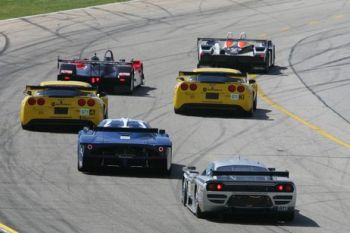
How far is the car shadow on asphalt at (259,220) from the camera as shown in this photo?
19.8 m

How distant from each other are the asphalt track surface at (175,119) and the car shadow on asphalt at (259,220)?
5cm

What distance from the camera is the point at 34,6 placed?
64750mm

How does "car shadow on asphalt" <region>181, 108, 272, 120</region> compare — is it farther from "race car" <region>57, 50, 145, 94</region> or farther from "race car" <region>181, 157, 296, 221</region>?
"race car" <region>181, 157, 296, 221</region>

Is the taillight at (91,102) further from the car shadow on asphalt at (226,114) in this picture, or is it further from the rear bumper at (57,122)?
the car shadow on asphalt at (226,114)

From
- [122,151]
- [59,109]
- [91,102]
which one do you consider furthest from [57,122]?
[122,151]

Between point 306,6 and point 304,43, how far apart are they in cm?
1167

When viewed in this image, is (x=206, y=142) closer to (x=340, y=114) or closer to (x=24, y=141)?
(x=24, y=141)

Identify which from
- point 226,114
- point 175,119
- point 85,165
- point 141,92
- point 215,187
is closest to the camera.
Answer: point 215,187

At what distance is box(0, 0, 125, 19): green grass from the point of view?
204 feet

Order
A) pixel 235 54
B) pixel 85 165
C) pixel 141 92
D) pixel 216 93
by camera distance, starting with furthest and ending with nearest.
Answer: pixel 235 54, pixel 141 92, pixel 216 93, pixel 85 165

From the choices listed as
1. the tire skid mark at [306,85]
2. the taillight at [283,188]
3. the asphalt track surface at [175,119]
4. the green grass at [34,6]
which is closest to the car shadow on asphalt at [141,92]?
the asphalt track surface at [175,119]

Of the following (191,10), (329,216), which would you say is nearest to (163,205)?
(329,216)

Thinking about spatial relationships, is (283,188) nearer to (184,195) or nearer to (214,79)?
(184,195)

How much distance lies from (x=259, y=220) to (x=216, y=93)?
15.0 metres
